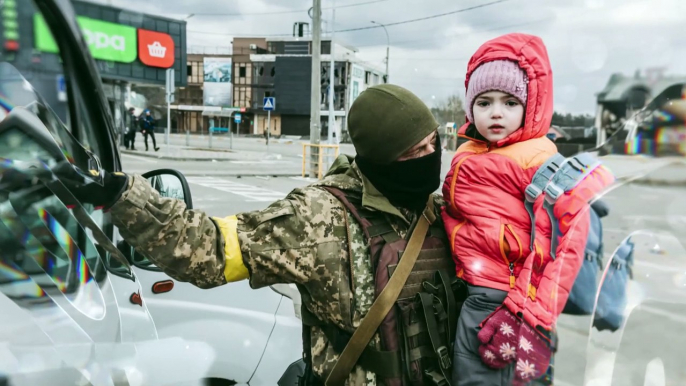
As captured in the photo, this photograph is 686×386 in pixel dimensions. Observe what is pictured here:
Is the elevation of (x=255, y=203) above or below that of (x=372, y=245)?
below

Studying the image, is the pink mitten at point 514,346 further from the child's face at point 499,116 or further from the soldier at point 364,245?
the child's face at point 499,116

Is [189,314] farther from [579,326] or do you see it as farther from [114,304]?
[579,326]

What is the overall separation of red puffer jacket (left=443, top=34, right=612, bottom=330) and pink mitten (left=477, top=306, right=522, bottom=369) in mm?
35

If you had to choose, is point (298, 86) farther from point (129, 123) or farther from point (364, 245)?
point (364, 245)

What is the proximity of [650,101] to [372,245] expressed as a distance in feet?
2.84

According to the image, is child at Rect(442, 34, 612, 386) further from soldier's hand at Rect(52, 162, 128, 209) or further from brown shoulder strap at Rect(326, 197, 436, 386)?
soldier's hand at Rect(52, 162, 128, 209)

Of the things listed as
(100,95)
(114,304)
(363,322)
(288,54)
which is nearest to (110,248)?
(114,304)

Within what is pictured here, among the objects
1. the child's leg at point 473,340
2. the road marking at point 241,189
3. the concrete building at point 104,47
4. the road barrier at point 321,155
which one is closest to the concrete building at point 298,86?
the road barrier at point 321,155

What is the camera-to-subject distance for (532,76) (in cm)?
165

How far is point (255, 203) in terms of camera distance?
11070 mm

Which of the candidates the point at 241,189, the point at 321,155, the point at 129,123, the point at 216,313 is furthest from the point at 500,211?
the point at 321,155

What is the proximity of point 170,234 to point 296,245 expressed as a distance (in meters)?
0.35

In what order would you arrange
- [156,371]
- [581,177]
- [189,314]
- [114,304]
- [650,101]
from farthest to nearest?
[189,314] < [156,371] < [114,304] < [581,177] < [650,101]

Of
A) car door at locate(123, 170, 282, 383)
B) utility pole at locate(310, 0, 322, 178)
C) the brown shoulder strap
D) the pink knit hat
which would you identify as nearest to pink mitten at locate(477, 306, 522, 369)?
the brown shoulder strap
